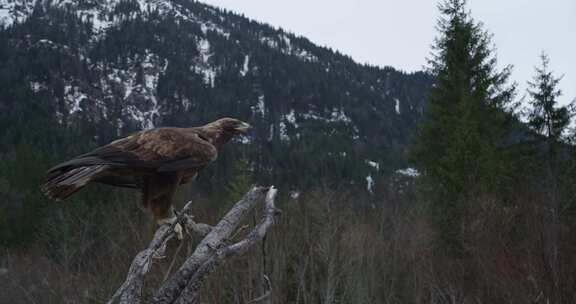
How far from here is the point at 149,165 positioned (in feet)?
6.42

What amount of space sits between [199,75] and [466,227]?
142108mm

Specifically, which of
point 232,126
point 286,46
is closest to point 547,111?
point 232,126

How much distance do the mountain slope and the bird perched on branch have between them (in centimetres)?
6175

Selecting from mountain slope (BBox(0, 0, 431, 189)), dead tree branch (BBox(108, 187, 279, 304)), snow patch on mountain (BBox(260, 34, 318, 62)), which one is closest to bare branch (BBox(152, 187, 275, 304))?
dead tree branch (BBox(108, 187, 279, 304))

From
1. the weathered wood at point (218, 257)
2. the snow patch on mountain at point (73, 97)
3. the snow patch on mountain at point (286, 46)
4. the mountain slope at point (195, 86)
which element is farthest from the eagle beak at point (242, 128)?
the snow patch on mountain at point (286, 46)

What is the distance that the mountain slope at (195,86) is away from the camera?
8938 centimetres

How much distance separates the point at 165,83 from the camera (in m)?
136

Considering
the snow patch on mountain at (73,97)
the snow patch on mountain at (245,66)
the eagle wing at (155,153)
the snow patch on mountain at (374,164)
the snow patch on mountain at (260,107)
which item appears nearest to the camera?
the eagle wing at (155,153)

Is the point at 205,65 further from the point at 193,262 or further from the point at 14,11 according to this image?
the point at 193,262

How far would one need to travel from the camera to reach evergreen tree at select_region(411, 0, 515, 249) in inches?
493

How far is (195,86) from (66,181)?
137 metres

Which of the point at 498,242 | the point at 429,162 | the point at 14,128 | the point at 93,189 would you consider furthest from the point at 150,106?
the point at 498,242

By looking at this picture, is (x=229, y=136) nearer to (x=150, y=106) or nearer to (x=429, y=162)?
(x=429, y=162)

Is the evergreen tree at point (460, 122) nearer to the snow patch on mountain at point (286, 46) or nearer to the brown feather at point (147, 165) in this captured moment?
the brown feather at point (147, 165)
